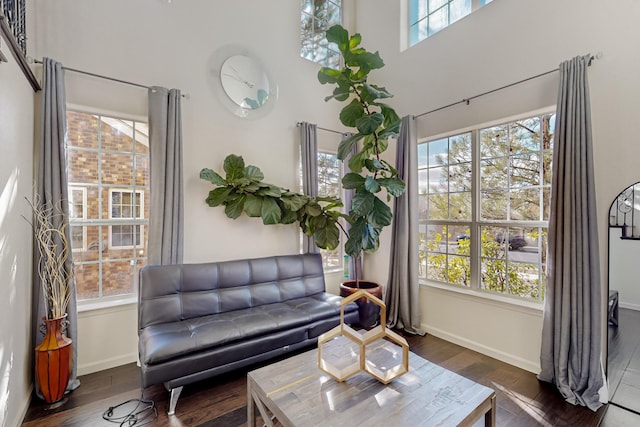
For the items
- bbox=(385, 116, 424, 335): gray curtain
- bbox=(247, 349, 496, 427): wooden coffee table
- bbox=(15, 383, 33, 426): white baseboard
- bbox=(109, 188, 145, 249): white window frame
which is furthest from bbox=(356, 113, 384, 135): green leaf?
bbox=(15, 383, 33, 426): white baseboard

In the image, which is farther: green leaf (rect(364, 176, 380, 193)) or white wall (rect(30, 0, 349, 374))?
green leaf (rect(364, 176, 380, 193))

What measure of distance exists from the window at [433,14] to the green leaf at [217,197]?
3.08 metres

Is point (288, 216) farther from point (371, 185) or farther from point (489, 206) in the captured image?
point (489, 206)

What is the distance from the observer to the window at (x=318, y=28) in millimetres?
3998

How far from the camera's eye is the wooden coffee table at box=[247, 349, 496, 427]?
1299 millimetres

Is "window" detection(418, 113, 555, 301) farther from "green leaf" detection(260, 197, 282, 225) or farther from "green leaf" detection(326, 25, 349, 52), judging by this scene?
"green leaf" detection(260, 197, 282, 225)

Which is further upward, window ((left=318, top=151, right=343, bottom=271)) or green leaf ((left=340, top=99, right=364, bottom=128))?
green leaf ((left=340, top=99, right=364, bottom=128))

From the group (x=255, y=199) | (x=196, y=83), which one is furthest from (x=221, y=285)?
(x=196, y=83)

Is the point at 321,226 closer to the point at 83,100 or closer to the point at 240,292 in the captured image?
the point at 240,292

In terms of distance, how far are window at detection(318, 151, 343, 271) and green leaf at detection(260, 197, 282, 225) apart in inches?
45.1

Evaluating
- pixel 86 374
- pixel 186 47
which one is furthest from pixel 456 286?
pixel 186 47

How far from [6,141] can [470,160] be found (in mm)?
3811

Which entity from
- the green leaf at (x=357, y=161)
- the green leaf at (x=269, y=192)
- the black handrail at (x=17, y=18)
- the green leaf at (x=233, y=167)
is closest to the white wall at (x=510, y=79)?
the green leaf at (x=357, y=161)

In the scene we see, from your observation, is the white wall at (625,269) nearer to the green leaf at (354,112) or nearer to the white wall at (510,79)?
the white wall at (510,79)
